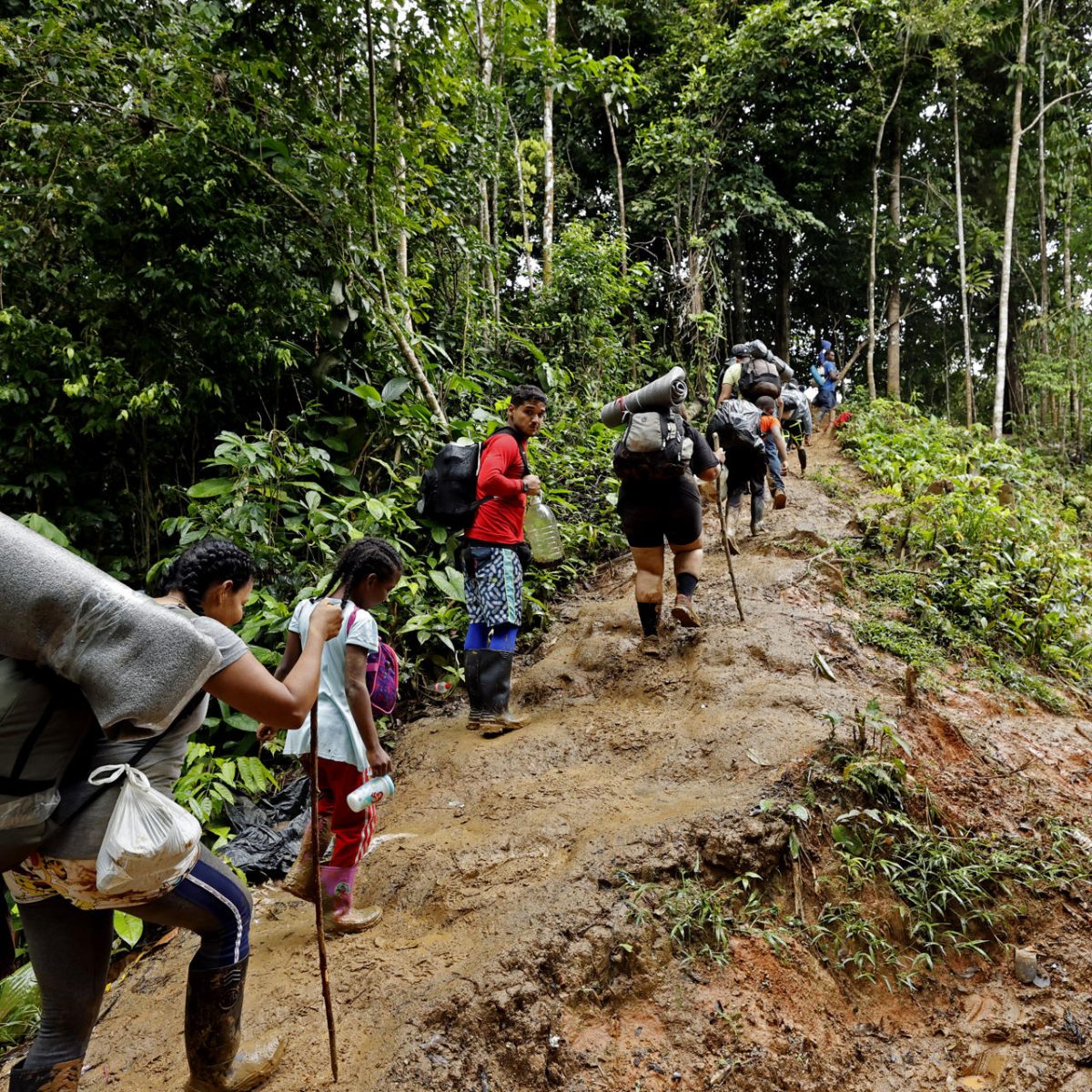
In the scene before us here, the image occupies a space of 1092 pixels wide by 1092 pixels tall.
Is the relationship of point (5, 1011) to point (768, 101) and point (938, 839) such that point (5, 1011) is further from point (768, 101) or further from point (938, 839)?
point (768, 101)

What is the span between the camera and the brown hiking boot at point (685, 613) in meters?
5.13

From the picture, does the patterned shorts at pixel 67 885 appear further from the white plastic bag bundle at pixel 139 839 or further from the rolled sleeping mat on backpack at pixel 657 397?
the rolled sleeping mat on backpack at pixel 657 397

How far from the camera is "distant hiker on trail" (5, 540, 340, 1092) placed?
5.58ft

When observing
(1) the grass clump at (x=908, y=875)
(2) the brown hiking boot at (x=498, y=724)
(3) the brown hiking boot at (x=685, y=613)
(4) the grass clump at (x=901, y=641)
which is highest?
(3) the brown hiking boot at (x=685, y=613)

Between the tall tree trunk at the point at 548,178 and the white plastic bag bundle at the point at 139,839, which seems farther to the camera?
the tall tree trunk at the point at 548,178

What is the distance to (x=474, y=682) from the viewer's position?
4.78 meters

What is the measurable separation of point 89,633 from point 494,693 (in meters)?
3.36

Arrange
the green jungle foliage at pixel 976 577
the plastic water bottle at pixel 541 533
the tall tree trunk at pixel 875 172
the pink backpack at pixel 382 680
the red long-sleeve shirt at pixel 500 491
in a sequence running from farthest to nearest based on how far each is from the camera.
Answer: the tall tree trunk at pixel 875 172, the plastic water bottle at pixel 541 533, the green jungle foliage at pixel 976 577, the red long-sleeve shirt at pixel 500 491, the pink backpack at pixel 382 680

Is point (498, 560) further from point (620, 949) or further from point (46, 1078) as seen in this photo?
point (46, 1078)

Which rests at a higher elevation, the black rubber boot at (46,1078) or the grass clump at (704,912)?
the black rubber boot at (46,1078)

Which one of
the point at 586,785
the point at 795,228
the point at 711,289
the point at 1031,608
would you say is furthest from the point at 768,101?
the point at 586,785

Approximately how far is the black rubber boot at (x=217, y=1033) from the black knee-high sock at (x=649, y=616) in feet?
11.8

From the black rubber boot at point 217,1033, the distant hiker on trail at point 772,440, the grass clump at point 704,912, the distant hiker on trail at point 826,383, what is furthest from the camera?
the distant hiker on trail at point 826,383

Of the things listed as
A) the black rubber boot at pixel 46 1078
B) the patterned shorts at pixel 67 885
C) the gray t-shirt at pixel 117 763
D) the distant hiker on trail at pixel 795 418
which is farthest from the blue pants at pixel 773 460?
the black rubber boot at pixel 46 1078
